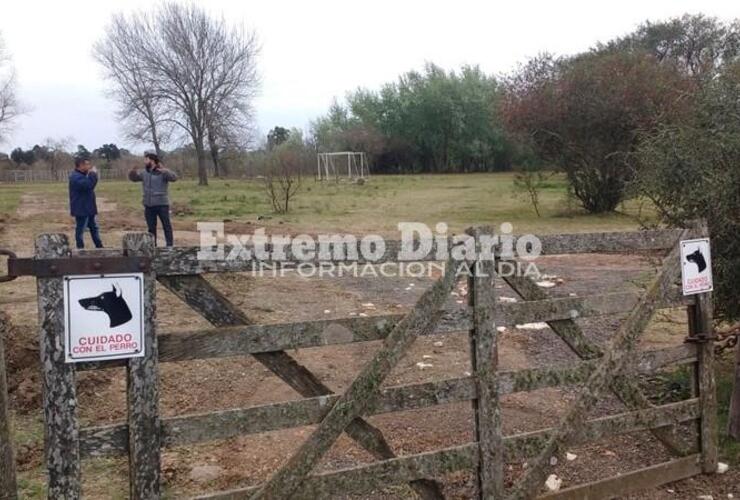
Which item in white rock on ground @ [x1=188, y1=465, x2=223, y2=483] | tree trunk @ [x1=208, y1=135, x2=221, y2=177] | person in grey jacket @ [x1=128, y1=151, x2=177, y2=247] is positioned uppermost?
tree trunk @ [x1=208, y1=135, x2=221, y2=177]

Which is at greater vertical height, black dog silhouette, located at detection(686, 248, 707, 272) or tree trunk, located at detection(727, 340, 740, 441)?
black dog silhouette, located at detection(686, 248, 707, 272)

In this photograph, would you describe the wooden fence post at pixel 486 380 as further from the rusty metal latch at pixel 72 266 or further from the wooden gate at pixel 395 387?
the rusty metal latch at pixel 72 266

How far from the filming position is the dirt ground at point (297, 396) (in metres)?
4.33

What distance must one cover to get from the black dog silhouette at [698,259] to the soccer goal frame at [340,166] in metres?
41.5

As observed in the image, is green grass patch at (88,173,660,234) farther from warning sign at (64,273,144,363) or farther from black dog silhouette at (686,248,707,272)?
warning sign at (64,273,144,363)

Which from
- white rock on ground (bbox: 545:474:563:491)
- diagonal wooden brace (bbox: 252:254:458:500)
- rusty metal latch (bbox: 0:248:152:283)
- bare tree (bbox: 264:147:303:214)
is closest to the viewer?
rusty metal latch (bbox: 0:248:152:283)

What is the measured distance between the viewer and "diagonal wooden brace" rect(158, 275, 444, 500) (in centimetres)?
295

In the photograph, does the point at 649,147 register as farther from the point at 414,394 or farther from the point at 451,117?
the point at 451,117

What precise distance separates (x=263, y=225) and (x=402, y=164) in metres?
41.7

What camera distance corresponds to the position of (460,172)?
58094mm

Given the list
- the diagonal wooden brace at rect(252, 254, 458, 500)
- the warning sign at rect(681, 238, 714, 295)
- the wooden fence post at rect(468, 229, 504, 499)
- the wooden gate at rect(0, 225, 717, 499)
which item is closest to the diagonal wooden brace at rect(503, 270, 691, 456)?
the wooden gate at rect(0, 225, 717, 499)

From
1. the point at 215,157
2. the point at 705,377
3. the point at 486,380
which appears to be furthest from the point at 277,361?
the point at 215,157

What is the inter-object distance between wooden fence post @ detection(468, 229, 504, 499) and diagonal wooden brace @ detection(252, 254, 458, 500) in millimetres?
181

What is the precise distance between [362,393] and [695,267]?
2.42 meters
